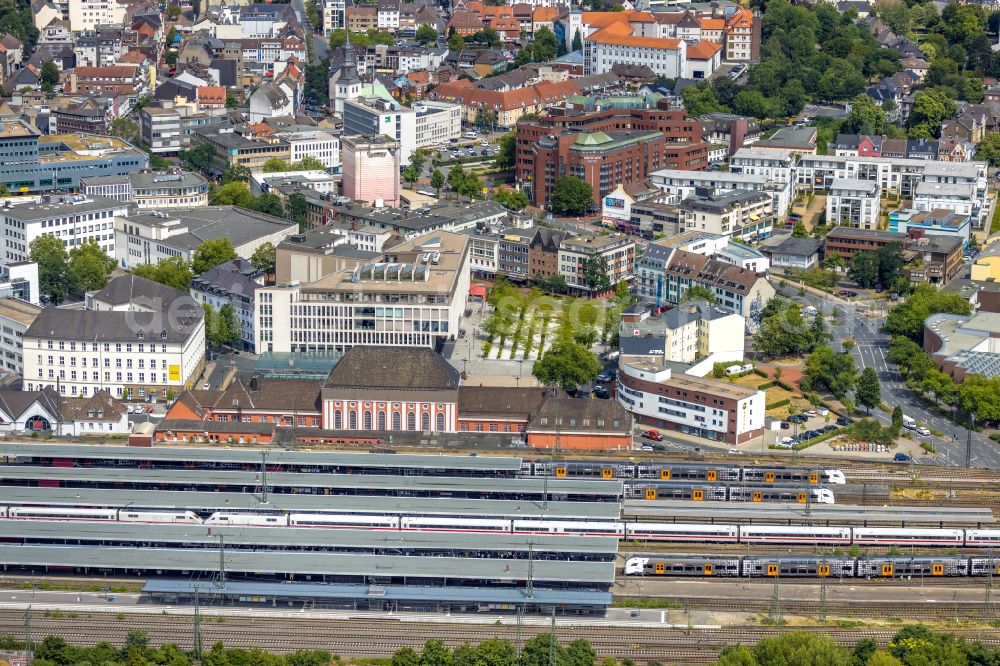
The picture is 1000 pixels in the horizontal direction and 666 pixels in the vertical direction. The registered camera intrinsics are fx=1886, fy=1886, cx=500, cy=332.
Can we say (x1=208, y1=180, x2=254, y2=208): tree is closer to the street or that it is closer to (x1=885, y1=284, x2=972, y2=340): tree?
the street

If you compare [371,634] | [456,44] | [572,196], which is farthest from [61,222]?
[456,44]

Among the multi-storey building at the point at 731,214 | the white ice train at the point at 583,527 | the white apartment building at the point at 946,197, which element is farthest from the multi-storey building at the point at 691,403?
the white apartment building at the point at 946,197

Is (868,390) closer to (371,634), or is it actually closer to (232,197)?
(371,634)

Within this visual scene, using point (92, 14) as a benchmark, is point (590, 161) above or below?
below

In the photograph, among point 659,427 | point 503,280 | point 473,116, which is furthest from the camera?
point 473,116

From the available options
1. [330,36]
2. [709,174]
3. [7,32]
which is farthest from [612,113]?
[7,32]

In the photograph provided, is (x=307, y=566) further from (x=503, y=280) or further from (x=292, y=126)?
(x=292, y=126)
